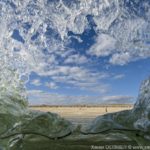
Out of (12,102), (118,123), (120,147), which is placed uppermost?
(12,102)

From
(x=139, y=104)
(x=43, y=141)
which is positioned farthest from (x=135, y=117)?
(x=43, y=141)

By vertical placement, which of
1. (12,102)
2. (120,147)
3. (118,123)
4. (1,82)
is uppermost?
(1,82)

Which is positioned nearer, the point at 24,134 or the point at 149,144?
the point at 149,144

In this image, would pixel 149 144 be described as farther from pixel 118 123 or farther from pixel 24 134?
pixel 24 134

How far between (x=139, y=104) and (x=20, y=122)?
6.66 feet

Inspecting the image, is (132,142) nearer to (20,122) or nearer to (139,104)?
(139,104)

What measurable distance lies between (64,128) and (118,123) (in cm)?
87

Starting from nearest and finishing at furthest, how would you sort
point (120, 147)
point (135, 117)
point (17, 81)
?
1. point (120, 147)
2. point (135, 117)
3. point (17, 81)

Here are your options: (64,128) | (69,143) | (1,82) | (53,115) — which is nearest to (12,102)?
(1,82)

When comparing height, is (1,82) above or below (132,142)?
above

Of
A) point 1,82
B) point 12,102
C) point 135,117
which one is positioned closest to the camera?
point 135,117

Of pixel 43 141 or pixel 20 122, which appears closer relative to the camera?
pixel 43 141

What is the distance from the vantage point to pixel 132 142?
15.6 ft

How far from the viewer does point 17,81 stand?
27.1 feet
